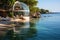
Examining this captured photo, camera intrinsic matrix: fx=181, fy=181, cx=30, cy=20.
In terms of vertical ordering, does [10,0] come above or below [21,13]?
above

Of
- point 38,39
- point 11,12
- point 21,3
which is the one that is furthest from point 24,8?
point 38,39

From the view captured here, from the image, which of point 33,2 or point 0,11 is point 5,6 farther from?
point 33,2

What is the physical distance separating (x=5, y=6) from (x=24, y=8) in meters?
6.77

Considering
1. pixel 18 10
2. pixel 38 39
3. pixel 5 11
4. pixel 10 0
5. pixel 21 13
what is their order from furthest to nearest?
pixel 21 13 → pixel 18 10 → pixel 5 11 → pixel 10 0 → pixel 38 39

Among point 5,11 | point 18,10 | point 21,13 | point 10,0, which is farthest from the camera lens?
point 21,13

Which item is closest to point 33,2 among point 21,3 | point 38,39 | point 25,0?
point 25,0

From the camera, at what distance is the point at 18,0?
5666 centimetres

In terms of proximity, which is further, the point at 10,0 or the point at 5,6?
the point at 5,6

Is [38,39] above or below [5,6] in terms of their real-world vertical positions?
below

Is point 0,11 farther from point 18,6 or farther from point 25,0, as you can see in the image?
point 25,0

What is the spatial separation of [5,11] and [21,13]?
960 centimetres

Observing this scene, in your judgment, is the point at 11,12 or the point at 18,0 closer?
the point at 11,12

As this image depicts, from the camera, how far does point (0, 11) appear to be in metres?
49.3

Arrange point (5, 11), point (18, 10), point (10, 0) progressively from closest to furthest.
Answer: point (10, 0) → point (5, 11) → point (18, 10)
